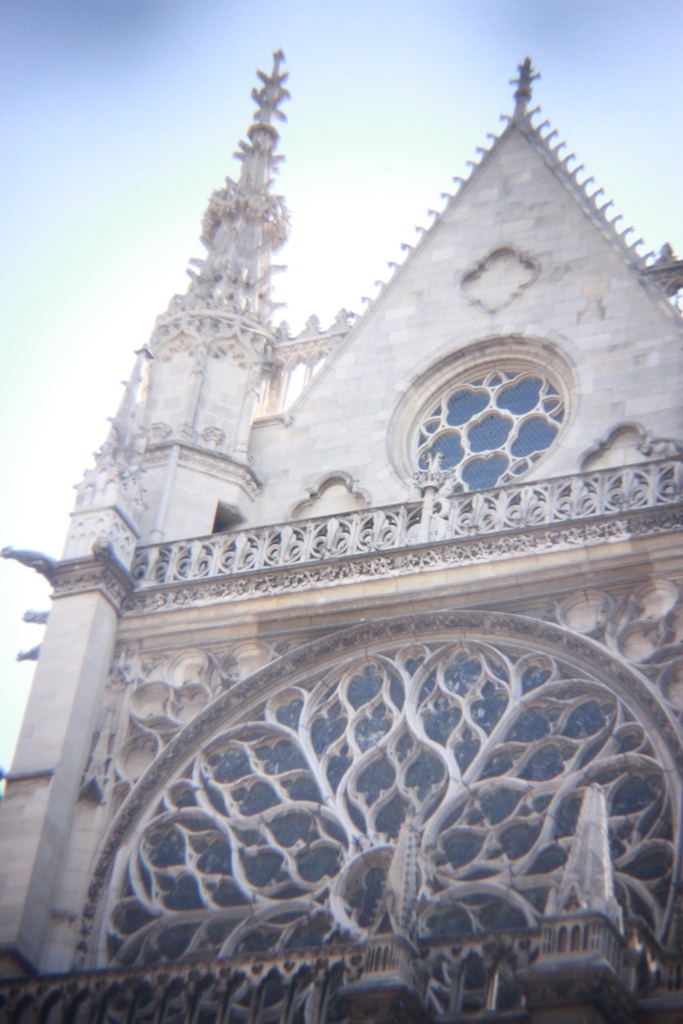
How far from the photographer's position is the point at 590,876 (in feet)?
37.9

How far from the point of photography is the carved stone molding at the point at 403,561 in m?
15.2

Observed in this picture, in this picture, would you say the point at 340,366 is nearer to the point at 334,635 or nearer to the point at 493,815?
the point at 334,635

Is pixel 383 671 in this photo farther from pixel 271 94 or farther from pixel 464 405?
pixel 271 94

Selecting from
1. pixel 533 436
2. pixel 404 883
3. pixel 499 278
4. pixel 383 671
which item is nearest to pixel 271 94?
pixel 499 278

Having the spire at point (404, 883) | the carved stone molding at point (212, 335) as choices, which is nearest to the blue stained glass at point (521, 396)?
the carved stone molding at point (212, 335)

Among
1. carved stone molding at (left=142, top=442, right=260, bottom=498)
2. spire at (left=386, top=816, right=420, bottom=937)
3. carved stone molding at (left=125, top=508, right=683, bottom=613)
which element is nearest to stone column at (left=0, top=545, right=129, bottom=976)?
carved stone molding at (left=125, top=508, right=683, bottom=613)

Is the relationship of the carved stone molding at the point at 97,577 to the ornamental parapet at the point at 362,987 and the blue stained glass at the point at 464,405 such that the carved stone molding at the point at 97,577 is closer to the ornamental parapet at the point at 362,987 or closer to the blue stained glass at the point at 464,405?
the blue stained glass at the point at 464,405

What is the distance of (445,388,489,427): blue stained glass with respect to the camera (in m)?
18.5

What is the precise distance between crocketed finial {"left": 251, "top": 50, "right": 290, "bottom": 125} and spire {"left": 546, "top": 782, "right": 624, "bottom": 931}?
12608 mm

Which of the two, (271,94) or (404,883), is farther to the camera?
(271,94)

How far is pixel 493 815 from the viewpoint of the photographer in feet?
46.4

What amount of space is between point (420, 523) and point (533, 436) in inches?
86.8

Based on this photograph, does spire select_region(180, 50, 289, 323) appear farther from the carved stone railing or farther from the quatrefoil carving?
the carved stone railing

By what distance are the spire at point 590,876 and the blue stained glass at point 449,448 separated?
6.48 metres
